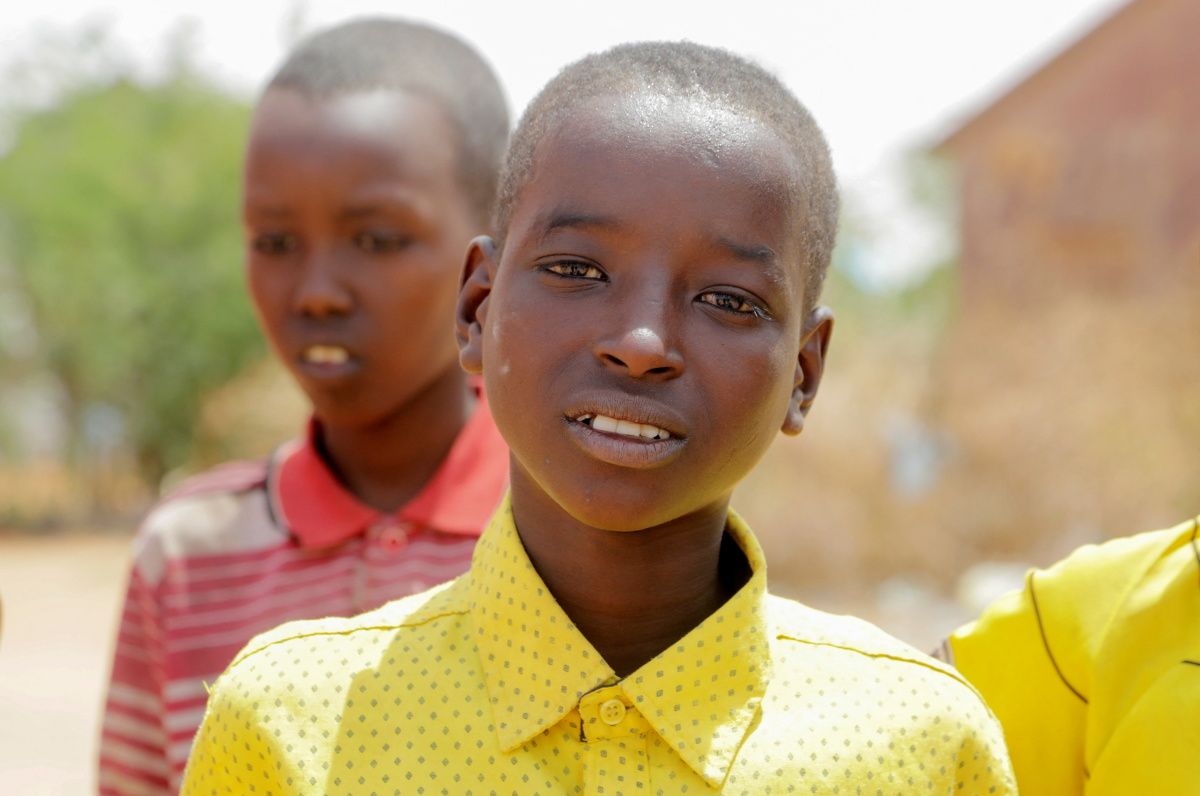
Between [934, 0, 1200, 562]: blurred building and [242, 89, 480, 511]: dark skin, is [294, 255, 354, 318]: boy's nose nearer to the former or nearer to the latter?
[242, 89, 480, 511]: dark skin

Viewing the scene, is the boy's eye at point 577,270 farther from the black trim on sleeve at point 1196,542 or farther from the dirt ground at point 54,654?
the dirt ground at point 54,654

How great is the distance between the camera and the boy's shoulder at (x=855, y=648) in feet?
5.42

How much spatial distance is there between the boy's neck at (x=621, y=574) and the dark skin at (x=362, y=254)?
81cm

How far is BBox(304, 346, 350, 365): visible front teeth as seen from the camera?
243 centimetres

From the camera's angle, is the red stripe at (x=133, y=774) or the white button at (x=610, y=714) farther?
the red stripe at (x=133, y=774)

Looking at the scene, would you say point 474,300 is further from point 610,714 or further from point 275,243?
point 275,243

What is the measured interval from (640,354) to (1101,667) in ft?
2.56

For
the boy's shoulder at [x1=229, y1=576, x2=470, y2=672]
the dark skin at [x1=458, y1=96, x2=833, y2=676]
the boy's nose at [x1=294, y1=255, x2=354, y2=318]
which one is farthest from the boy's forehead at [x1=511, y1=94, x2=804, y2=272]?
the boy's nose at [x1=294, y1=255, x2=354, y2=318]

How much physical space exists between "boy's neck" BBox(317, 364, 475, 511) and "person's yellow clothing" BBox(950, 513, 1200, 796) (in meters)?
1.08

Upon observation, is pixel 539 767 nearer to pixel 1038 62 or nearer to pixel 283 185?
pixel 283 185

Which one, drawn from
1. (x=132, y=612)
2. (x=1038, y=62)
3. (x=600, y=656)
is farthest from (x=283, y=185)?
(x=1038, y=62)

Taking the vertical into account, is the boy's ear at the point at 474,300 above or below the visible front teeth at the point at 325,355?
above

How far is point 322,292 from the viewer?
2.39 m

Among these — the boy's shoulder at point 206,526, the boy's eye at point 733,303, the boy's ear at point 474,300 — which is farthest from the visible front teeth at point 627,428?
the boy's shoulder at point 206,526
